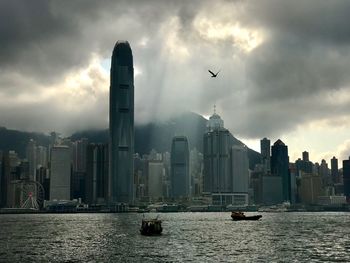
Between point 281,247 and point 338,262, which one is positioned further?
point 281,247

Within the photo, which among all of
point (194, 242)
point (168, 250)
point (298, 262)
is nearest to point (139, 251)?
point (168, 250)

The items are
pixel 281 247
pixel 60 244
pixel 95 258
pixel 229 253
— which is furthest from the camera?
pixel 60 244

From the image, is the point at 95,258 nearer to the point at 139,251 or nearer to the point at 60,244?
the point at 139,251

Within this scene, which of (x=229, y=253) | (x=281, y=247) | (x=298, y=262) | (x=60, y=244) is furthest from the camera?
(x=60, y=244)

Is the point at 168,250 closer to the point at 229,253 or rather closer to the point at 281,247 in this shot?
the point at 229,253

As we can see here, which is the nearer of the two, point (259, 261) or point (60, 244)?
point (259, 261)

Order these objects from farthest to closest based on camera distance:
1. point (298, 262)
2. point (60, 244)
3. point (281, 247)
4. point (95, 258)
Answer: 1. point (60, 244)
2. point (281, 247)
3. point (95, 258)
4. point (298, 262)

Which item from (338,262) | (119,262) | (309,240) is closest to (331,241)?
(309,240)

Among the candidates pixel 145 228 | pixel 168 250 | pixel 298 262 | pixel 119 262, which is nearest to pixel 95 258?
pixel 119 262

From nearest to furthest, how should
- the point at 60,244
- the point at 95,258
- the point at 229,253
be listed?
the point at 95,258 → the point at 229,253 → the point at 60,244
